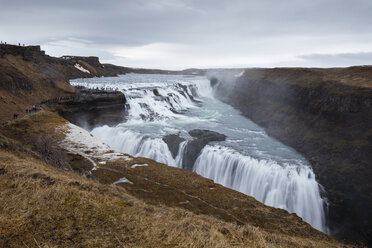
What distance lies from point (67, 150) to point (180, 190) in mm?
9613

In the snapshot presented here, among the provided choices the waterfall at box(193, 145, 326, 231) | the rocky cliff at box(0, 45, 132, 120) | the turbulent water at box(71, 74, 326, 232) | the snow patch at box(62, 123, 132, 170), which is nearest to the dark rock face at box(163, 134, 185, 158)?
the turbulent water at box(71, 74, 326, 232)

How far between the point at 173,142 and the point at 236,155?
23.2ft

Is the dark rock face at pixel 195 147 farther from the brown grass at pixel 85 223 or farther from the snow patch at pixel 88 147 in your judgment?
the brown grass at pixel 85 223

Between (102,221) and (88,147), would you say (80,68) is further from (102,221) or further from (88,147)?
(102,221)

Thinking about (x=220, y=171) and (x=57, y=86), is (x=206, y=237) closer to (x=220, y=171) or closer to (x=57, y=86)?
(x=220, y=171)

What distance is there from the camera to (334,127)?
2466cm

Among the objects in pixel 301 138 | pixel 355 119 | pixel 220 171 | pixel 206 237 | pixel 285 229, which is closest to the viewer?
pixel 206 237

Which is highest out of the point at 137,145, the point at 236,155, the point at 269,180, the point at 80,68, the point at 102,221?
the point at 80,68

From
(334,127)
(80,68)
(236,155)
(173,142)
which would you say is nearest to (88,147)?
(173,142)

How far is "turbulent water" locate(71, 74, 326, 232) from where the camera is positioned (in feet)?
57.8

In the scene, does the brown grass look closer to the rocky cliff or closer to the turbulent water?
the turbulent water

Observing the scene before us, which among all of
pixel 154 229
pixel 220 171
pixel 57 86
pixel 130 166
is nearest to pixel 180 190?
pixel 130 166

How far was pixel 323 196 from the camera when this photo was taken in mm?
18094

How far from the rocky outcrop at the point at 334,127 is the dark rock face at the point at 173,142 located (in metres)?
13.8
